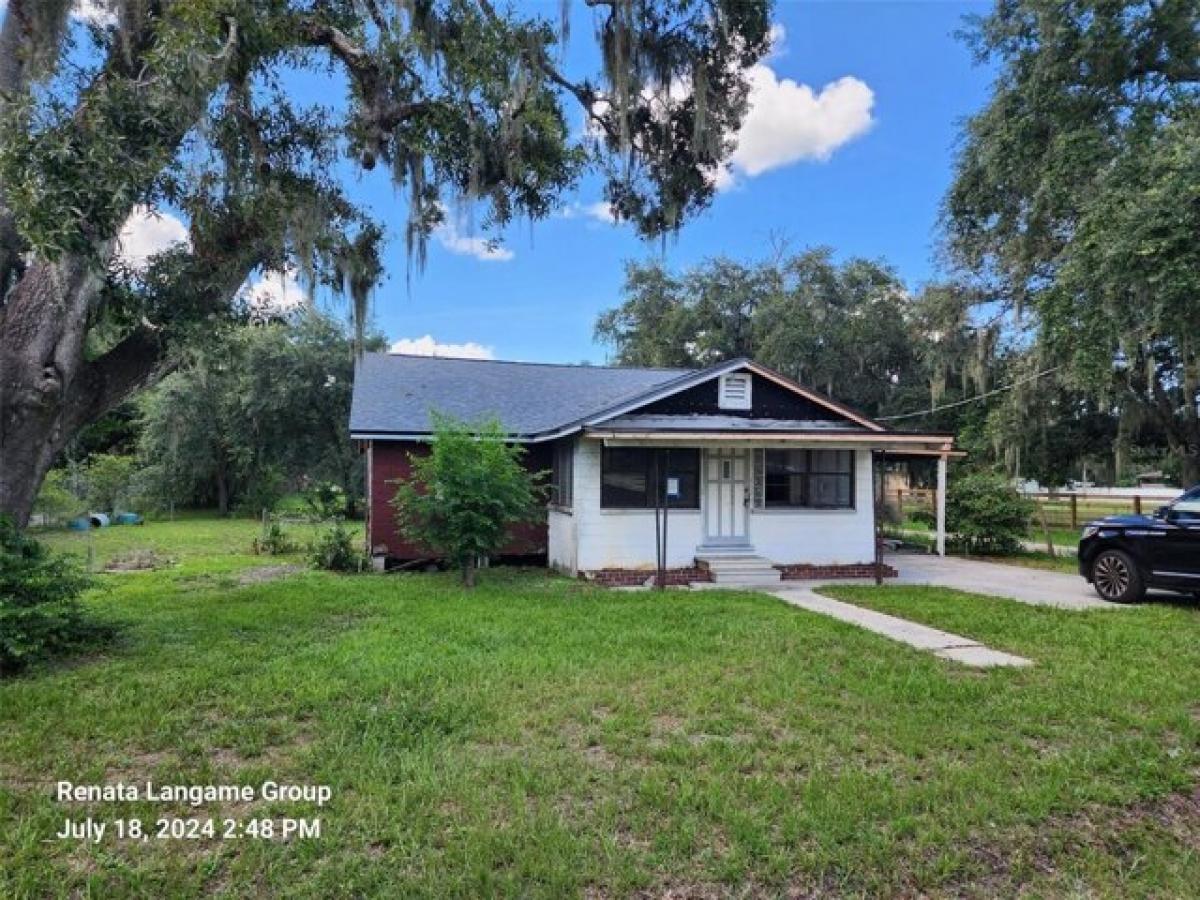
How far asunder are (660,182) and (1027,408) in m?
14.2

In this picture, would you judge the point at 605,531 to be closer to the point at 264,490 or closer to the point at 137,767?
the point at 137,767

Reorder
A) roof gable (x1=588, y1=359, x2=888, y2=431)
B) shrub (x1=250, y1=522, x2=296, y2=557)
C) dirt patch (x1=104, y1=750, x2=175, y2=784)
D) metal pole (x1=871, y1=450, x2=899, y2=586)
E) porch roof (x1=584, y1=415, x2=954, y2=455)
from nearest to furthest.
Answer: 1. dirt patch (x1=104, y1=750, x2=175, y2=784)
2. porch roof (x1=584, y1=415, x2=954, y2=455)
3. metal pole (x1=871, y1=450, x2=899, y2=586)
4. roof gable (x1=588, y1=359, x2=888, y2=431)
5. shrub (x1=250, y1=522, x2=296, y2=557)

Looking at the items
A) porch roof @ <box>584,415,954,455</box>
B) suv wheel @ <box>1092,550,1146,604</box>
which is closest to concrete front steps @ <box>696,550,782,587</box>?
porch roof @ <box>584,415,954,455</box>

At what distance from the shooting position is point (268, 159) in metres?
7.34

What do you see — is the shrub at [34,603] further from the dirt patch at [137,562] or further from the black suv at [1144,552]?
the black suv at [1144,552]

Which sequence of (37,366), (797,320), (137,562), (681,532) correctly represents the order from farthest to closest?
(797,320) → (137,562) → (681,532) → (37,366)

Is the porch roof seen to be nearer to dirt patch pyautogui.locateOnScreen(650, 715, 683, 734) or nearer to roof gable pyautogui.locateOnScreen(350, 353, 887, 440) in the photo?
roof gable pyautogui.locateOnScreen(350, 353, 887, 440)

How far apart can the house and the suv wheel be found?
291 centimetres

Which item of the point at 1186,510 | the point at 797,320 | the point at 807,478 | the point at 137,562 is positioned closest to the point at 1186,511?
the point at 1186,510

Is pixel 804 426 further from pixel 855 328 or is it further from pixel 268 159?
pixel 855 328

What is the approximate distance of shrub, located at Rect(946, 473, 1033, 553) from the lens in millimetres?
14359

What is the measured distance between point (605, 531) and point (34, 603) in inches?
278

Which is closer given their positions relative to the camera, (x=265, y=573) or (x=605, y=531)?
(x=605, y=531)

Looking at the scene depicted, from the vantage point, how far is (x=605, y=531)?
10922mm
